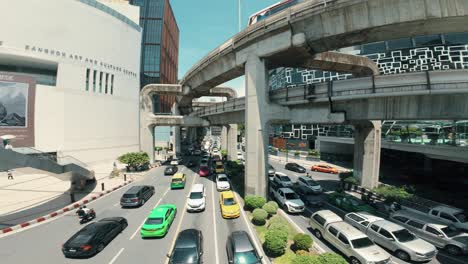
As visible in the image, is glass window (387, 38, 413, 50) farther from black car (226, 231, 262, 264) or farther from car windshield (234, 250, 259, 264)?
car windshield (234, 250, 259, 264)

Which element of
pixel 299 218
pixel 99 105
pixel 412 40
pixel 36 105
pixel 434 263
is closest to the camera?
pixel 434 263

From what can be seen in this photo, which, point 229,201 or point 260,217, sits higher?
point 229,201

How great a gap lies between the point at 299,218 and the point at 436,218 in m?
10.3

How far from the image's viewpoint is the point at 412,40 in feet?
160

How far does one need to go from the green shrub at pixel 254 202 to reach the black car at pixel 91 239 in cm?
1019

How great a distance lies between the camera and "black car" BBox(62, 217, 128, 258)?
12.7m

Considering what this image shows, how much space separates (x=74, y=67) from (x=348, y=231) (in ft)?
147

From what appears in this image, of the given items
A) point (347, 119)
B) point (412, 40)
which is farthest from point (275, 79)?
point (347, 119)

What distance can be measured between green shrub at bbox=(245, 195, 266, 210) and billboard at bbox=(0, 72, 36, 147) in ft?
112

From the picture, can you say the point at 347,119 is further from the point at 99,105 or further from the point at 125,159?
Answer: the point at 99,105

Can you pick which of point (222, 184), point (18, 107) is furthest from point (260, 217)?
point (18, 107)

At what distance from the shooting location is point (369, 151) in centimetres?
2727

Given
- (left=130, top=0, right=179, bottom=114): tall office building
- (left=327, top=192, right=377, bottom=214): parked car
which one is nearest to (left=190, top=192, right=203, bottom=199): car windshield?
(left=327, top=192, right=377, bottom=214): parked car

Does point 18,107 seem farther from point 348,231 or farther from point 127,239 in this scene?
point 348,231
